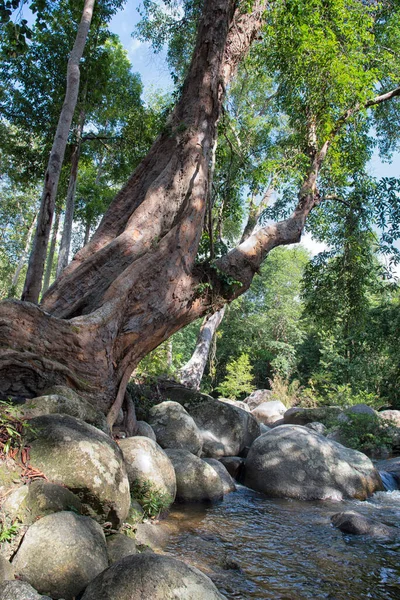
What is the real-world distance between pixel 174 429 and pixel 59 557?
4616 mm

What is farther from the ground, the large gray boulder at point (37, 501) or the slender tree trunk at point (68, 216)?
the slender tree trunk at point (68, 216)

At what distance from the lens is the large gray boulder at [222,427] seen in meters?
8.43

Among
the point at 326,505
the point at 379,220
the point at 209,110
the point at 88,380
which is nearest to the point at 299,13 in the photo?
the point at 209,110

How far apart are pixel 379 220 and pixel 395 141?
4600 millimetres

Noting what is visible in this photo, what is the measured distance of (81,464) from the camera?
10.4ft

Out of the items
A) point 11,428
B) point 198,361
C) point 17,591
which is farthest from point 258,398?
point 17,591

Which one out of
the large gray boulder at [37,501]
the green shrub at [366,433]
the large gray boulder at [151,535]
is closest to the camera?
the large gray boulder at [37,501]

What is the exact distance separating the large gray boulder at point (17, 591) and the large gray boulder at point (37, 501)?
18.0 inches

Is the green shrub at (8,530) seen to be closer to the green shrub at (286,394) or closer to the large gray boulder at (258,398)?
the green shrub at (286,394)

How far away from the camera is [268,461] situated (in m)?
6.98

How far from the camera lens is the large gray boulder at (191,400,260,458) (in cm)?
843

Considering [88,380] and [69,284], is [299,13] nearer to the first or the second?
[69,284]

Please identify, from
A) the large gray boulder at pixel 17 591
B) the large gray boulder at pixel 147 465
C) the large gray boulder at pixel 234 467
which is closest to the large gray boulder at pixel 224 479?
the large gray boulder at pixel 234 467

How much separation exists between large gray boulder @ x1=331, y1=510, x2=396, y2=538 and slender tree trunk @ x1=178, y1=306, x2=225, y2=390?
732 centimetres
